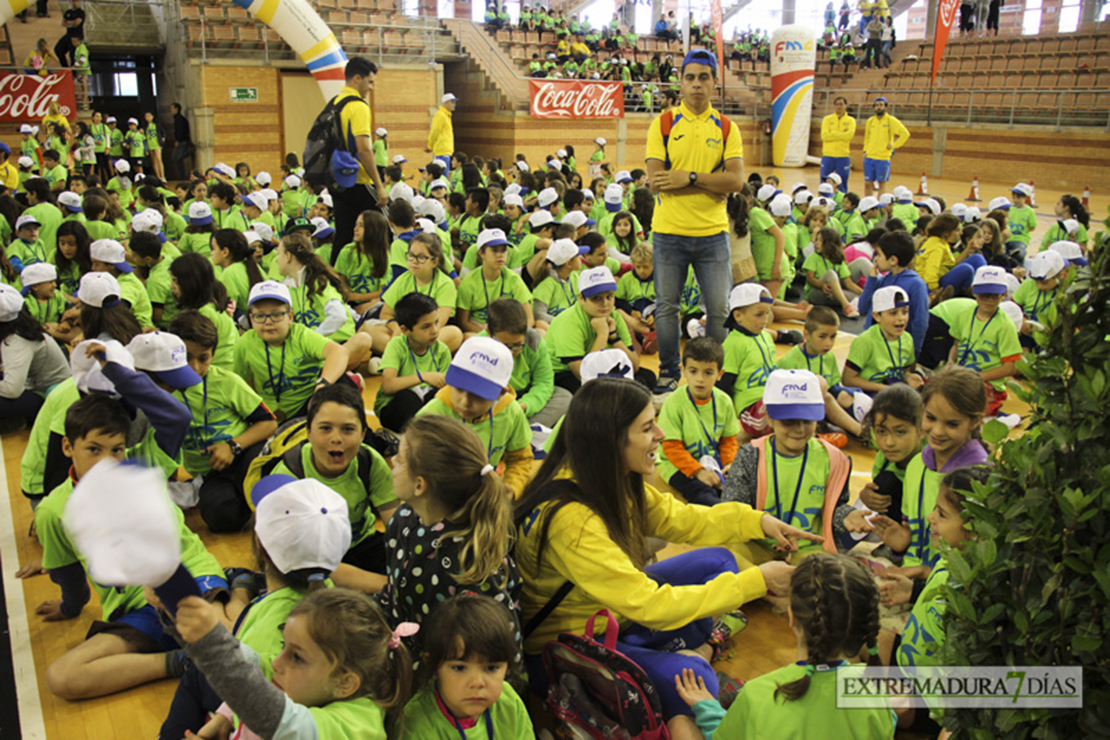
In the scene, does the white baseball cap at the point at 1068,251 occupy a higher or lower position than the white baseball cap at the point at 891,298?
higher

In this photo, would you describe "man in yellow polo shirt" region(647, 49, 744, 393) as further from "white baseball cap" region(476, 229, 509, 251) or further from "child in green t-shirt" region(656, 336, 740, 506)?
"child in green t-shirt" region(656, 336, 740, 506)

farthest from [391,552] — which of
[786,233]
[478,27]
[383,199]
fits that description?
[478,27]

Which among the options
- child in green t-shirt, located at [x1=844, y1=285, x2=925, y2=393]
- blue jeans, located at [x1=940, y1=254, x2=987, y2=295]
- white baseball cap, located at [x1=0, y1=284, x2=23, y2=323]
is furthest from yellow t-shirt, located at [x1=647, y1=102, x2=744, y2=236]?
white baseball cap, located at [x1=0, y1=284, x2=23, y2=323]

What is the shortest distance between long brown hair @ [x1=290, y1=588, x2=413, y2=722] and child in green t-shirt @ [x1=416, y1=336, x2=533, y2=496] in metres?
1.17

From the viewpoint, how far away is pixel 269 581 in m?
2.60

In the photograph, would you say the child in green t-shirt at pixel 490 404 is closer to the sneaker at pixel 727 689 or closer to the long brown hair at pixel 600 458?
the long brown hair at pixel 600 458

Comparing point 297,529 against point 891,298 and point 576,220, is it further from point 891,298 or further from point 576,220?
point 576,220

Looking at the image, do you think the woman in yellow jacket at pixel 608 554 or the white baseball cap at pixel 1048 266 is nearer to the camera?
the woman in yellow jacket at pixel 608 554

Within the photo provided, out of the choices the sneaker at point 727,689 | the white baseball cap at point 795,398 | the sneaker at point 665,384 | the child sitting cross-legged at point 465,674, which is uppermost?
the white baseball cap at point 795,398

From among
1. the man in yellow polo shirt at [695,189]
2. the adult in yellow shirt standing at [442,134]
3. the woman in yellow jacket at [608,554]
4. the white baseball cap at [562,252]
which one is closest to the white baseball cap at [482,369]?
the woman in yellow jacket at [608,554]

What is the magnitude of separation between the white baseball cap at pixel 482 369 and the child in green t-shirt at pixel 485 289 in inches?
113

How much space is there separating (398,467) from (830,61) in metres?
27.0

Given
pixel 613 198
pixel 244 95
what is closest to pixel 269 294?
pixel 613 198

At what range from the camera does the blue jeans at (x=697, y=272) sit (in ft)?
19.0
